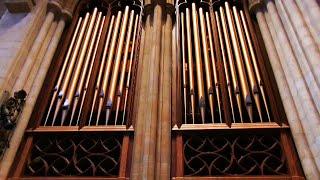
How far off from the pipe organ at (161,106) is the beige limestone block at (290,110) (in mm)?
142

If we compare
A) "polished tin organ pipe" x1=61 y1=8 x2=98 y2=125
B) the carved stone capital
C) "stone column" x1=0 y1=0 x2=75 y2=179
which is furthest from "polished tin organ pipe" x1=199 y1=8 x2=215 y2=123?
"stone column" x1=0 y1=0 x2=75 y2=179

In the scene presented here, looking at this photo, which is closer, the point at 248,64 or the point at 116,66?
the point at 248,64

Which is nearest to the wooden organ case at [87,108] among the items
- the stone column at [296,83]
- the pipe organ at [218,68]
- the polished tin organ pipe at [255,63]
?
the pipe organ at [218,68]

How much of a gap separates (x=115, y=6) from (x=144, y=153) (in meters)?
3.88

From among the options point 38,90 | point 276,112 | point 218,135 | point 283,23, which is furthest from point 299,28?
point 38,90

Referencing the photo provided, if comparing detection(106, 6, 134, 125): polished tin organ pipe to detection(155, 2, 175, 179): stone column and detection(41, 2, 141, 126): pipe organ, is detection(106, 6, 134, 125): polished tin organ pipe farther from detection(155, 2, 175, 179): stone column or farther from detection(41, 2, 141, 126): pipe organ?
detection(155, 2, 175, 179): stone column

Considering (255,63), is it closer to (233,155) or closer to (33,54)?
(233,155)

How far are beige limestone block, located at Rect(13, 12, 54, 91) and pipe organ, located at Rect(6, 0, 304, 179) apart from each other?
14.5 inches

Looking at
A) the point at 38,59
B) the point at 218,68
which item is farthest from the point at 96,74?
the point at 218,68

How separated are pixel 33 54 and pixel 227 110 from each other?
117 inches

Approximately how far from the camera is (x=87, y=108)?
17.0ft

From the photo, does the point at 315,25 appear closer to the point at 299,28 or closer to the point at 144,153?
the point at 299,28

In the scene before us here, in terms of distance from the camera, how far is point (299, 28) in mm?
4816

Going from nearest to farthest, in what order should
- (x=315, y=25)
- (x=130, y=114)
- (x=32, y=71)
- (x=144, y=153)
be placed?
(x=144, y=153) → (x=315, y=25) → (x=130, y=114) → (x=32, y=71)
